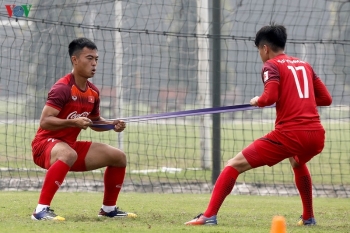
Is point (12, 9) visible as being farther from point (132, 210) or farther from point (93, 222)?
point (93, 222)

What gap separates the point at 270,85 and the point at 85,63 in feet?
6.65

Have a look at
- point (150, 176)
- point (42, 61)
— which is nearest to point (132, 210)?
point (150, 176)

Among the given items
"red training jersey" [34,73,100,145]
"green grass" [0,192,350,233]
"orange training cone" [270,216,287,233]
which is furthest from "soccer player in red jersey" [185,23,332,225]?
"orange training cone" [270,216,287,233]

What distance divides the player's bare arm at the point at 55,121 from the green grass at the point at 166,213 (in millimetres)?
915

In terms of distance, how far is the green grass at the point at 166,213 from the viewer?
7.43 meters

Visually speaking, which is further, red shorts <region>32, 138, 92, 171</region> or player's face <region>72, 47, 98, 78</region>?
player's face <region>72, 47, 98, 78</region>

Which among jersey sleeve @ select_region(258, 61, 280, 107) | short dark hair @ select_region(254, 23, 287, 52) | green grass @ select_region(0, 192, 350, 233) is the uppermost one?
short dark hair @ select_region(254, 23, 287, 52)

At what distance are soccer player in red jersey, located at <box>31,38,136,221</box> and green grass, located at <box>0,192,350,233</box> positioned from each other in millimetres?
300

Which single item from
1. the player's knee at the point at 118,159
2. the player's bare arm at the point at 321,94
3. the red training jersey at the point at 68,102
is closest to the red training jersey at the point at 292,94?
the player's bare arm at the point at 321,94

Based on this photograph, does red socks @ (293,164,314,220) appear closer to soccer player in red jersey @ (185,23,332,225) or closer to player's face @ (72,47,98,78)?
soccer player in red jersey @ (185,23,332,225)

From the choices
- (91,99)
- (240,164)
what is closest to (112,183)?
(91,99)

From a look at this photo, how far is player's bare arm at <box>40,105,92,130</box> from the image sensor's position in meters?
8.03

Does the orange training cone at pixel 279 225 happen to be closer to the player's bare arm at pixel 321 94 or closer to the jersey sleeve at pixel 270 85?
the jersey sleeve at pixel 270 85

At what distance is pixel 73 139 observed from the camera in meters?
8.48
